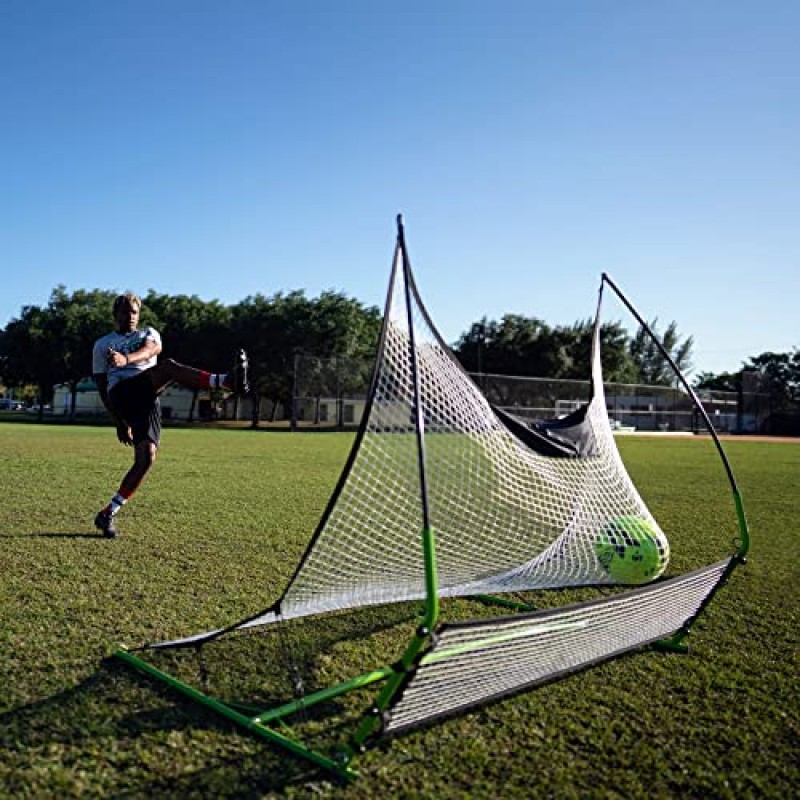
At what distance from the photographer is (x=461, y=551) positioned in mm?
4168

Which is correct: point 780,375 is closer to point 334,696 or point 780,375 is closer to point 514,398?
point 514,398

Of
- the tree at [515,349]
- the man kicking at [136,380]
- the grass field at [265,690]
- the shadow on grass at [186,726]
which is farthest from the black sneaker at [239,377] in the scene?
the tree at [515,349]

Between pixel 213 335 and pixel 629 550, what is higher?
pixel 213 335

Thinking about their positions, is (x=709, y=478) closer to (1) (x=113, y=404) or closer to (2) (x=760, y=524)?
(2) (x=760, y=524)

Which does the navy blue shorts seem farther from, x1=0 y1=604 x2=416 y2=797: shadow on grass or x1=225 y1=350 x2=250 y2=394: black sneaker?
x1=0 y1=604 x2=416 y2=797: shadow on grass

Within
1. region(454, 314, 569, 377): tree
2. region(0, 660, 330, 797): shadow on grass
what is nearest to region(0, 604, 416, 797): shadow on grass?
region(0, 660, 330, 797): shadow on grass

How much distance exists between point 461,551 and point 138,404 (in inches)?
129

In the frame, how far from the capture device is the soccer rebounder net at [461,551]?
2586 millimetres

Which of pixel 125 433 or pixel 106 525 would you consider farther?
pixel 125 433

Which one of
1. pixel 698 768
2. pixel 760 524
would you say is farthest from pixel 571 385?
pixel 698 768

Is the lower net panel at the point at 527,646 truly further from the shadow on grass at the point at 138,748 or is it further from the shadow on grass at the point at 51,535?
the shadow on grass at the point at 51,535

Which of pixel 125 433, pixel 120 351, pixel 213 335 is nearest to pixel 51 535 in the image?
pixel 125 433

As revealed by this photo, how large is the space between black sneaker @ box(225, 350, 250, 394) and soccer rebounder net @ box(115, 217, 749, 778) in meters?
2.01

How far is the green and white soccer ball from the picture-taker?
4.43m
